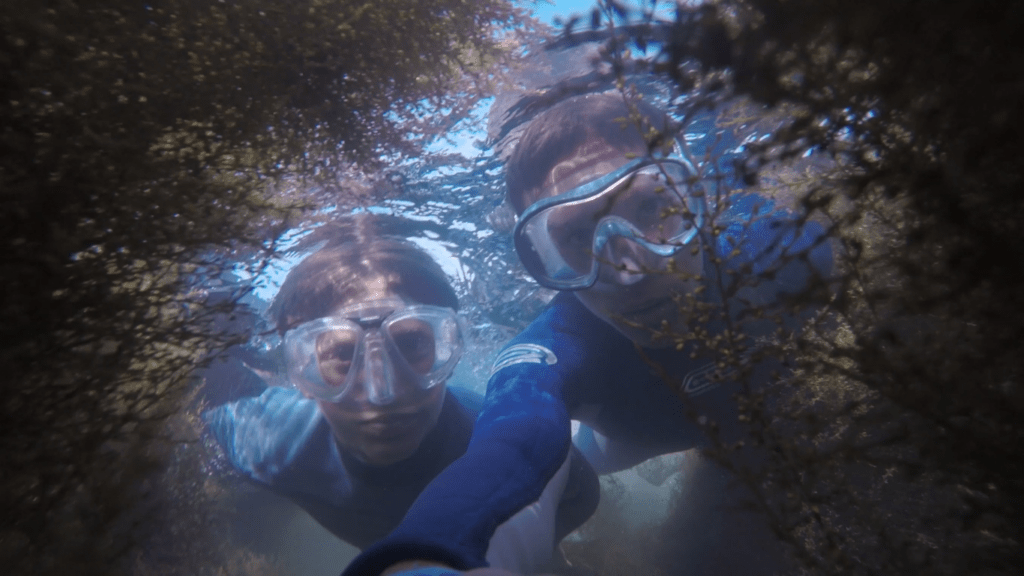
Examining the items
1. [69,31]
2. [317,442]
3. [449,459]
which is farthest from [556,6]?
[317,442]

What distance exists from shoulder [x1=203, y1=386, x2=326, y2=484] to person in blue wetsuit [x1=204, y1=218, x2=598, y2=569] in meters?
0.03

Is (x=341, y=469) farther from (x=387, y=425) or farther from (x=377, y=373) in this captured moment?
(x=377, y=373)

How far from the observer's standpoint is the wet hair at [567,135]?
5355 mm

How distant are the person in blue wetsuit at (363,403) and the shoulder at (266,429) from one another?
3cm

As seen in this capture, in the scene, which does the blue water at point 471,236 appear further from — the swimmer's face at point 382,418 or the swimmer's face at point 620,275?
the swimmer's face at point 382,418

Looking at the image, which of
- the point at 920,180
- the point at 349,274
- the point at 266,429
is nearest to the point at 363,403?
the point at 349,274

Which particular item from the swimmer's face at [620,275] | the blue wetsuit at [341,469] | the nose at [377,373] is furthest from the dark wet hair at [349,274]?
the swimmer's face at [620,275]

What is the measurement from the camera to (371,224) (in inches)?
330

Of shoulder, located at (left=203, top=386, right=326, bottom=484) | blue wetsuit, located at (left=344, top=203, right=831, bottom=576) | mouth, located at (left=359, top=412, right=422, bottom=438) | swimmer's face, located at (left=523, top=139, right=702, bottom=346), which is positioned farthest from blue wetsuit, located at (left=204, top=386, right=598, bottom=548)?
swimmer's face, located at (left=523, top=139, right=702, bottom=346)

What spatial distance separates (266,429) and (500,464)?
24.1 feet

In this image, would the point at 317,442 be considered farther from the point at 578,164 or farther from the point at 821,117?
the point at 821,117

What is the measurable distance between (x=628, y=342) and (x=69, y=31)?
4.81 metres

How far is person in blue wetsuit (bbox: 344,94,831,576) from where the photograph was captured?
2670 mm

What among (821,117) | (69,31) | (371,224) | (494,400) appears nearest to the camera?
(821,117)
